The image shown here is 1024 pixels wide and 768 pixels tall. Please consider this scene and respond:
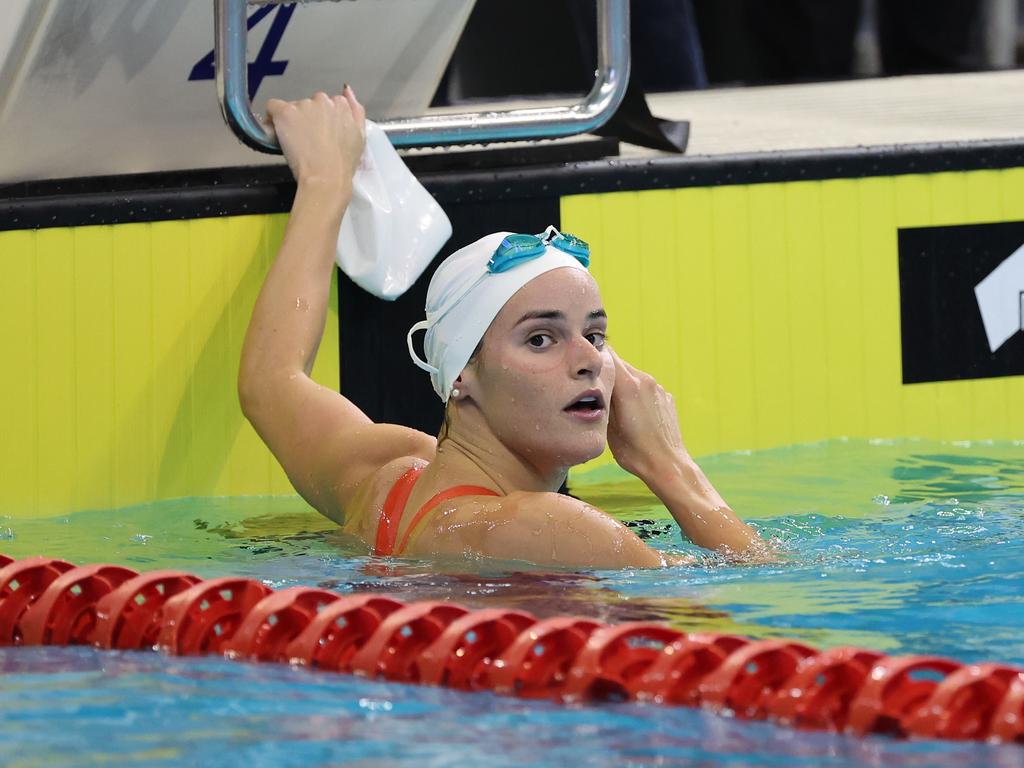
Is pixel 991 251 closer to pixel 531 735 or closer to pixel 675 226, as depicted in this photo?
pixel 675 226

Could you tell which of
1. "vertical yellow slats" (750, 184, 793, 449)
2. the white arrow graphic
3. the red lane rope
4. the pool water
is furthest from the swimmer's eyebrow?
the white arrow graphic

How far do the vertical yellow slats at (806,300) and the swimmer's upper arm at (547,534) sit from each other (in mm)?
1430

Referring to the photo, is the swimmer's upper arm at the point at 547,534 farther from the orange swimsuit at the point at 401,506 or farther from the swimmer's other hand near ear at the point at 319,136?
the swimmer's other hand near ear at the point at 319,136

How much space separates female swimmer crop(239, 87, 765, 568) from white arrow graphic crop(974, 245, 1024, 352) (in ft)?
4.33

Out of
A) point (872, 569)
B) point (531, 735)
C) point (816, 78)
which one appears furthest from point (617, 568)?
point (816, 78)

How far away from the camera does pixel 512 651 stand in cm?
234

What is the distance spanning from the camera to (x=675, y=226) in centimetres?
409

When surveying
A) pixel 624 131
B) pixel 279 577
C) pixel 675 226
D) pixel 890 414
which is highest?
pixel 624 131

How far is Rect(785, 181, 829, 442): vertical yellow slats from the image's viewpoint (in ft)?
13.7

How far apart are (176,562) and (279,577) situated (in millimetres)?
304

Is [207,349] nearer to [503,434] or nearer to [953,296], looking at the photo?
[503,434]

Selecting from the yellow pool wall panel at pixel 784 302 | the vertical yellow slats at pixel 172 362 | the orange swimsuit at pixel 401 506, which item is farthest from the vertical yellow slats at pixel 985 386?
the vertical yellow slats at pixel 172 362

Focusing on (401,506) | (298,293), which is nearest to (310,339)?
(298,293)

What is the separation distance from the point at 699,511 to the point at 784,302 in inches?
45.6
